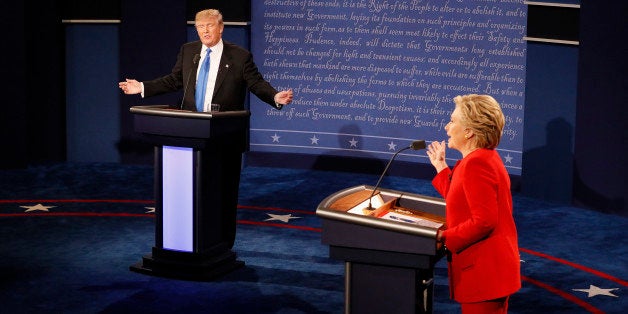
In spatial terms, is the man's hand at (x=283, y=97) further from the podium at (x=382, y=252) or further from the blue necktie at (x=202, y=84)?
the podium at (x=382, y=252)

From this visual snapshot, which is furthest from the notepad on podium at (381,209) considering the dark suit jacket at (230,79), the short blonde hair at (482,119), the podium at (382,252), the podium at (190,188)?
the dark suit jacket at (230,79)

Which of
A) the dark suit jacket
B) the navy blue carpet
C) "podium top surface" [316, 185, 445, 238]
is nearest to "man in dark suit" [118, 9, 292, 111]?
the dark suit jacket

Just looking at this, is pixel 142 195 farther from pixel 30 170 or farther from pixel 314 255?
pixel 314 255

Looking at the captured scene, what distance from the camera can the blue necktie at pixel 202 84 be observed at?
5.84 metres

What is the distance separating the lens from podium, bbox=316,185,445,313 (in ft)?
11.3

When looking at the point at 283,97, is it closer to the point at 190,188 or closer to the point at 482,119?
the point at 190,188

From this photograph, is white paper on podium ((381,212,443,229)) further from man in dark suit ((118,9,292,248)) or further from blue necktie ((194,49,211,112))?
blue necktie ((194,49,211,112))

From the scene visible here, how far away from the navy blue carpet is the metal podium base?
71mm

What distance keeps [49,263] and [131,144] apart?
3.85 meters

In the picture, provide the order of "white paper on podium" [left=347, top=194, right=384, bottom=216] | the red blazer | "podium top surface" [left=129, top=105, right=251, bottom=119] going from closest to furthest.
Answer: the red blazer, "white paper on podium" [left=347, top=194, right=384, bottom=216], "podium top surface" [left=129, top=105, right=251, bottom=119]

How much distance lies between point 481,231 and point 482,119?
16.1 inches

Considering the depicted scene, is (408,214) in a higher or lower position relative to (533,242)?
higher

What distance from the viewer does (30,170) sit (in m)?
9.40

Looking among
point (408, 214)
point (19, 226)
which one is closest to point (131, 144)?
point (19, 226)
